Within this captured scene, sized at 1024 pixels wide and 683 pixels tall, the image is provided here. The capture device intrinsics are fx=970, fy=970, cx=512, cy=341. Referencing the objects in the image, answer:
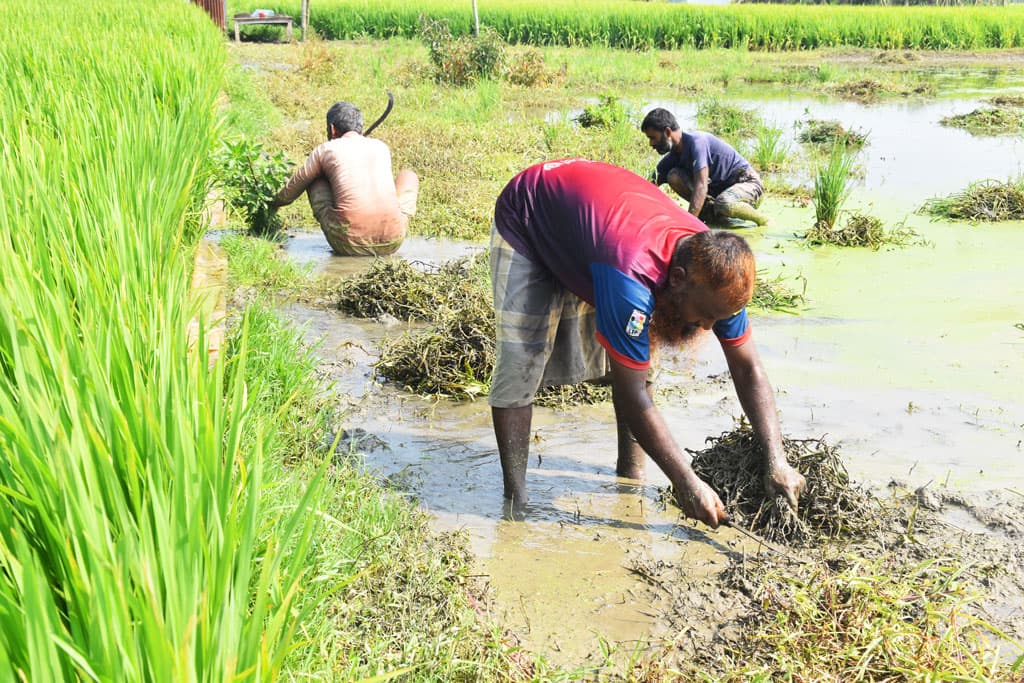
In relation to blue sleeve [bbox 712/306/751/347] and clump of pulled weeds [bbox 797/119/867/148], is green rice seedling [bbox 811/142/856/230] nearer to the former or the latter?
clump of pulled weeds [bbox 797/119/867/148]

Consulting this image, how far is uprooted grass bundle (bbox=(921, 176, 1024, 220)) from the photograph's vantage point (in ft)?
26.3

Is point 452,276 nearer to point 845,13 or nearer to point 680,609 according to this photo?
point 680,609

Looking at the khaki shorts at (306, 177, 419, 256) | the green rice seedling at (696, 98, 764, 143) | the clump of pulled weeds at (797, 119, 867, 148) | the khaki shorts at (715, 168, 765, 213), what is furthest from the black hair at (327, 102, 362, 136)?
the clump of pulled weeds at (797, 119, 867, 148)

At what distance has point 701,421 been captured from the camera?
4.30 m

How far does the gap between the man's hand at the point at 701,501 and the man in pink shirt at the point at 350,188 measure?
4054 mm

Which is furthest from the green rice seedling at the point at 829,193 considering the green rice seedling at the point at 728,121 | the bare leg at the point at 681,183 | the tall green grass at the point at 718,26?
the tall green grass at the point at 718,26

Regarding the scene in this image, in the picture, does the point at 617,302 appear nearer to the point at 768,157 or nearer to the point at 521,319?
the point at 521,319

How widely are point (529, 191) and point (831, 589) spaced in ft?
5.21

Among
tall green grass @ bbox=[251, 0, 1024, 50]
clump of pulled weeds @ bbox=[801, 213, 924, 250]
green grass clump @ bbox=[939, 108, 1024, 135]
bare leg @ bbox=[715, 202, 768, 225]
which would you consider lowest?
clump of pulled weeds @ bbox=[801, 213, 924, 250]

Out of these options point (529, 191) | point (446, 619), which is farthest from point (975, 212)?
point (446, 619)

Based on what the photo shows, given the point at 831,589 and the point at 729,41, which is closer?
the point at 831,589

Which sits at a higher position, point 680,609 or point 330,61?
point 330,61

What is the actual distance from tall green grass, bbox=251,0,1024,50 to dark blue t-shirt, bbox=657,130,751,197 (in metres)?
18.0

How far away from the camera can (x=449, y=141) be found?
9867 millimetres
